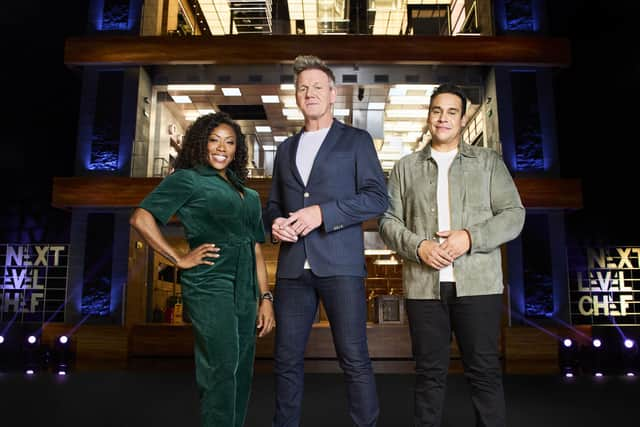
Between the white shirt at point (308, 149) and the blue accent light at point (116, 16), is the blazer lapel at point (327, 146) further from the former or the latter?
the blue accent light at point (116, 16)

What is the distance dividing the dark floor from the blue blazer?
1575 mm

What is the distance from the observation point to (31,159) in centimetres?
1132

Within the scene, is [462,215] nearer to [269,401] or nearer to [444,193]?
[444,193]

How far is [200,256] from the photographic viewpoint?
6.36 ft

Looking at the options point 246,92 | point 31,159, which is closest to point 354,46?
point 246,92

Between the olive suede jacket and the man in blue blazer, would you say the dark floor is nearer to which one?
the man in blue blazer

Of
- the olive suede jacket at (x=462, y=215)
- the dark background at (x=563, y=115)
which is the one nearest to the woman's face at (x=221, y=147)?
the olive suede jacket at (x=462, y=215)

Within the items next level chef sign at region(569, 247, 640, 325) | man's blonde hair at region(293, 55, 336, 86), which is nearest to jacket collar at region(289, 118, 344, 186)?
man's blonde hair at region(293, 55, 336, 86)

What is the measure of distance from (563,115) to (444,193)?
403 inches

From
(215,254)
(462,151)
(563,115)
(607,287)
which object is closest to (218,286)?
(215,254)

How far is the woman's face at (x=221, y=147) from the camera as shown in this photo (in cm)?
212

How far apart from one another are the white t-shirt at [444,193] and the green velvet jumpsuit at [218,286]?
805 mm

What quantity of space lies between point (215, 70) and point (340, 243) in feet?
33.9

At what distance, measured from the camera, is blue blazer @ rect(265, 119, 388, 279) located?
6.56ft
